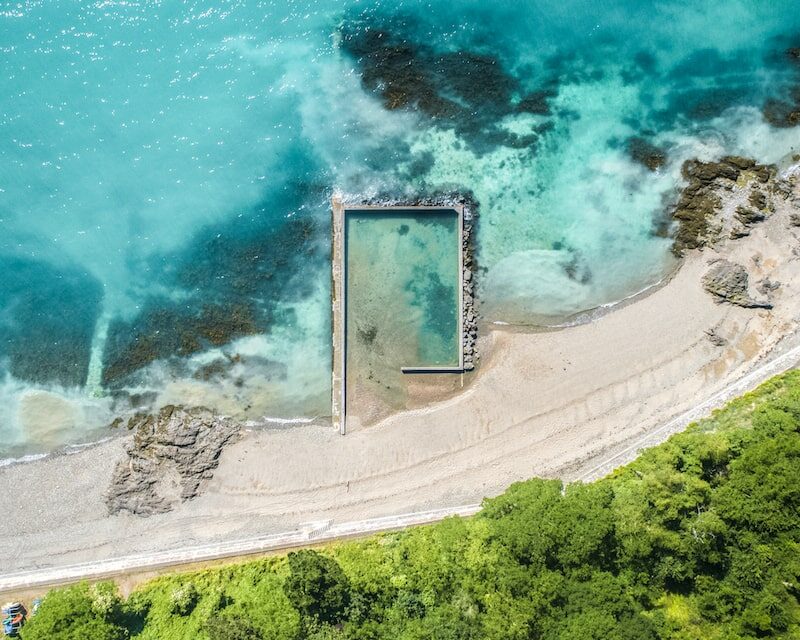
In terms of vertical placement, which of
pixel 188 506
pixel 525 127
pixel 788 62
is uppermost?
pixel 788 62

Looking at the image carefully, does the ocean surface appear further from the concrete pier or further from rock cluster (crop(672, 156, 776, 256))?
rock cluster (crop(672, 156, 776, 256))

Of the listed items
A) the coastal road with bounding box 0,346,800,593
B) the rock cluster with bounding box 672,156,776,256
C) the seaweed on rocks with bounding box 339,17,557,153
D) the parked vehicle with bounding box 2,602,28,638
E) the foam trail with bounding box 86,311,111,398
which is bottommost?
the parked vehicle with bounding box 2,602,28,638

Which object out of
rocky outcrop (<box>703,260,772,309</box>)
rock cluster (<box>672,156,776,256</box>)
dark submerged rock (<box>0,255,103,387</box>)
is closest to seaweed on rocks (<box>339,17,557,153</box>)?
rock cluster (<box>672,156,776,256</box>)

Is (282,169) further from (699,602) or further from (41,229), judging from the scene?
(699,602)

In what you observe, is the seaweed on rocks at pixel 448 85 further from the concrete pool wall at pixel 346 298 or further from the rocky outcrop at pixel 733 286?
the rocky outcrop at pixel 733 286

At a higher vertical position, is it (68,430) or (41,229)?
(41,229)

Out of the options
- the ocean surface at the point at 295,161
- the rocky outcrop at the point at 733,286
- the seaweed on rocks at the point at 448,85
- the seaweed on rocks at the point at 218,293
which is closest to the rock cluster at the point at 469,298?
the ocean surface at the point at 295,161

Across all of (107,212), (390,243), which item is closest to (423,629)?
(390,243)
